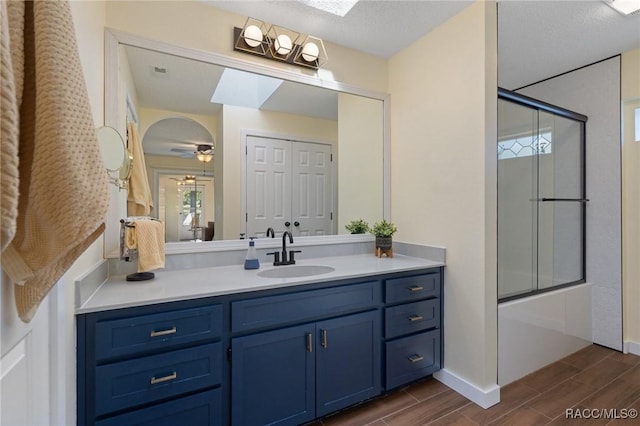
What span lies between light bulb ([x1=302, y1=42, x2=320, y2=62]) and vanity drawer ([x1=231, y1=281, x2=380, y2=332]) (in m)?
1.64

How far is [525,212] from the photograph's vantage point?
8.11 feet

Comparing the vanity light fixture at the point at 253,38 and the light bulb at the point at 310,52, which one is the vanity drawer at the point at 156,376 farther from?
the light bulb at the point at 310,52

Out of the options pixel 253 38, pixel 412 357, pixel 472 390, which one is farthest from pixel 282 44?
pixel 472 390

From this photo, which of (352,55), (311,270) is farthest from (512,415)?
(352,55)

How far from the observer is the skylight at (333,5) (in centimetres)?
183

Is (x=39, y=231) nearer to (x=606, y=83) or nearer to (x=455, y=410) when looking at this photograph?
(x=455, y=410)

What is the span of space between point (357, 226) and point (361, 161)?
558mm

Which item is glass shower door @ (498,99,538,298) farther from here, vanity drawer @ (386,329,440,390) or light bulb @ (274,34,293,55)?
light bulb @ (274,34,293,55)

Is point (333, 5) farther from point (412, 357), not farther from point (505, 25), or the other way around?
point (412, 357)

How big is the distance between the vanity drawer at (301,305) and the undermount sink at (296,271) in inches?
11.0

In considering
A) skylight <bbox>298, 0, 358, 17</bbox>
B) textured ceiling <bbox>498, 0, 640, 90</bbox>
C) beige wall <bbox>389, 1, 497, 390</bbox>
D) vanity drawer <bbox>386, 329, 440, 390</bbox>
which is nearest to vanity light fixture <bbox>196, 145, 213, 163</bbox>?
skylight <bbox>298, 0, 358, 17</bbox>

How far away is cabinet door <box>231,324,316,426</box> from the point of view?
1.39m

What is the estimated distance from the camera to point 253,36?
197cm

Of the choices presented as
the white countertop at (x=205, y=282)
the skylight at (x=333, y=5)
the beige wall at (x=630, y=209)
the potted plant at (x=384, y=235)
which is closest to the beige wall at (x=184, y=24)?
the skylight at (x=333, y=5)
